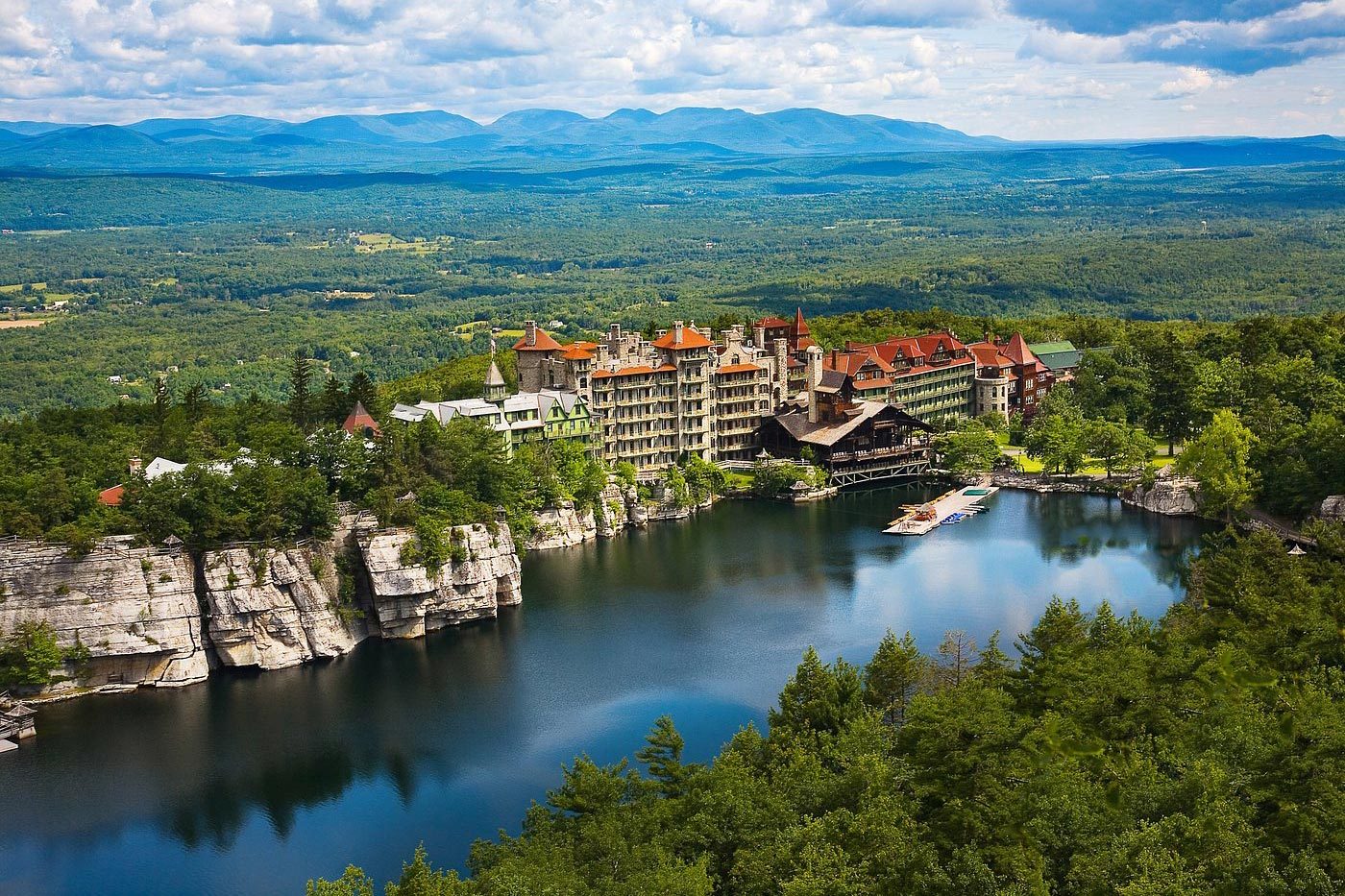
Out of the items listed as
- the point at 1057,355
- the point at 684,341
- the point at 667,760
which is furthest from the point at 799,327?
the point at 667,760

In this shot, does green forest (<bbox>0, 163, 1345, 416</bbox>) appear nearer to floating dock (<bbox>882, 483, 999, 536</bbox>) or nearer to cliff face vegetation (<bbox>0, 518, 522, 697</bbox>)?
floating dock (<bbox>882, 483, 999, 536</bbox>)

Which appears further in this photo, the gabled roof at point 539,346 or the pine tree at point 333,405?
the gabled roof at point 539,346

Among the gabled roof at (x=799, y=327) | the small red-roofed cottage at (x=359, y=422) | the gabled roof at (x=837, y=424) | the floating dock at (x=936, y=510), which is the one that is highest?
the gabled roof at (x=799, y=327)

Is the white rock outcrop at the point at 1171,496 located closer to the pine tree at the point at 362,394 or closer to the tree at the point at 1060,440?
the tree at the point at 1060,440

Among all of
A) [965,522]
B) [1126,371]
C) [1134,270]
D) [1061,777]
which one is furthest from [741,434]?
[1134,270]

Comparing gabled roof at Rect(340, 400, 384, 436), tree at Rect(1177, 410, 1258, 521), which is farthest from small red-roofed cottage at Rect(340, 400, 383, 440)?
tree at Rect(1177, 410, 1258, 521)

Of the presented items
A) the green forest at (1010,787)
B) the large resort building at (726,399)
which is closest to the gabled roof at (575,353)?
the large resort building at (726,399)

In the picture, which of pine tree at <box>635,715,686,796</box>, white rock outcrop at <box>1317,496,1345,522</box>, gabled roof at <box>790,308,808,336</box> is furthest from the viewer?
gabled roof at <box>790,308,808,336</box>
